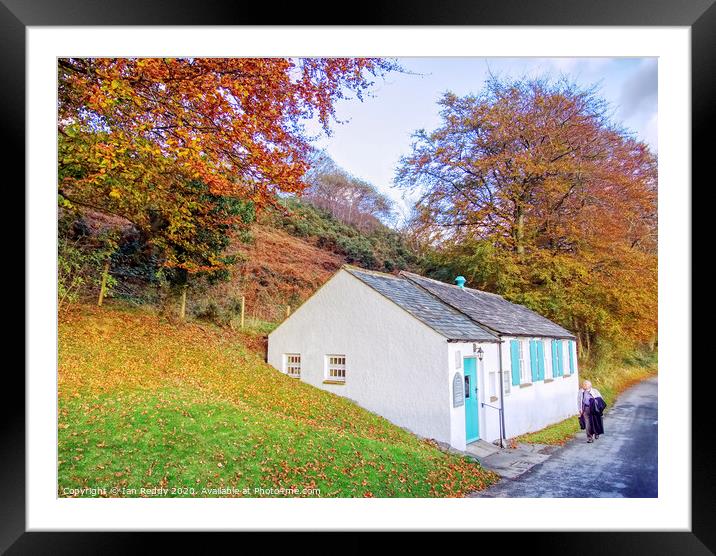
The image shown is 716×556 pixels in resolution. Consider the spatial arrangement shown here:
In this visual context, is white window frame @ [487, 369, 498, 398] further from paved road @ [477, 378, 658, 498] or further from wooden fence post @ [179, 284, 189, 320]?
wooden fence post @ [179, 284, 189, 320]

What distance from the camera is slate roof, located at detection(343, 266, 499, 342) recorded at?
5.34 m

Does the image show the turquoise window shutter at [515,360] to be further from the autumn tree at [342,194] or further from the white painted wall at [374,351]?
the autumn tree at [342,194]

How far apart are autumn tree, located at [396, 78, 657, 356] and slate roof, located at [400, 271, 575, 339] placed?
0.18 m

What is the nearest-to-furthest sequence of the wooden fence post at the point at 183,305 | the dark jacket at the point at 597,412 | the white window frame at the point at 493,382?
the dark jacket at the point at 597,412
the wooden fence post at the point at 183,305
the white window frame at the point at 493,382

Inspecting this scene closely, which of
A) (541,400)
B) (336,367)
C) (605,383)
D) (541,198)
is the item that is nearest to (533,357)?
(541,400)

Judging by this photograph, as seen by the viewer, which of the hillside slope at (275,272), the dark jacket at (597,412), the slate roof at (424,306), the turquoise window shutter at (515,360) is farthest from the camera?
the turquoise window shutter at (515,360)

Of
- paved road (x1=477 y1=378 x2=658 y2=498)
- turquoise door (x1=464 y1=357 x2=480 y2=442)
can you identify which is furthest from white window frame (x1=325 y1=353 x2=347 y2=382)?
paved road (x1=477 y1=378 x2=658 y2=498)

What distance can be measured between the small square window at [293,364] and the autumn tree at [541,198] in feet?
6.37

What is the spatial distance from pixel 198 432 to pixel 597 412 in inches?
153

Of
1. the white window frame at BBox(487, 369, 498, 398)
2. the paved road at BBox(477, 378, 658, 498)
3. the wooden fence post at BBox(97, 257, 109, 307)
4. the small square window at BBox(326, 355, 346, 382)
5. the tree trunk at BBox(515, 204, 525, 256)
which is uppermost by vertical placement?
the tree trunk at BBox(515, 204, 525, 256)

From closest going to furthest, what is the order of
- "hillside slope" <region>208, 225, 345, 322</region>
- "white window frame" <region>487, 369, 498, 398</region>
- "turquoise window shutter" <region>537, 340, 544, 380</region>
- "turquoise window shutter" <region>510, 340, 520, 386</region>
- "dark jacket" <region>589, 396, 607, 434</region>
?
1. "dark jacket" <region>589, 396, 607, 434</region>
2. "hillside slope" <region>208, 225, 345, 322</region>
3. "white window frame" <region>487, 369, 498, 398</region>
4. "turquoise window shutter" <region>537, 340, 544, 380</region>
5. "turquoise window shutter" <region>510, 340, 520, 386</region>
